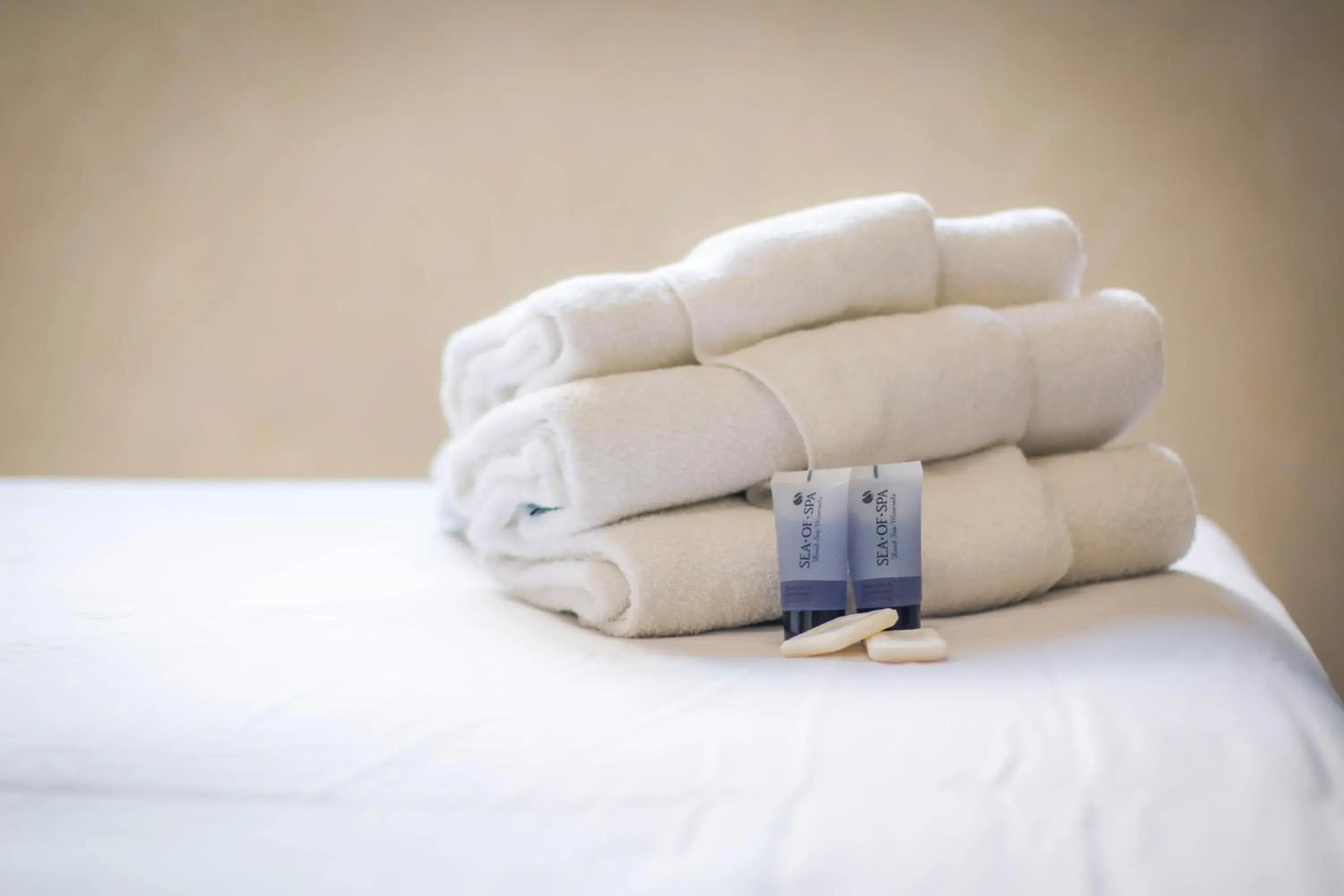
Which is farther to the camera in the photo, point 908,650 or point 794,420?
point 794,420

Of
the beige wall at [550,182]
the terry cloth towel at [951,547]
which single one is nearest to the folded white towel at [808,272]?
the terry cloth towel at [951,547]

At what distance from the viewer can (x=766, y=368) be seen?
85 cm

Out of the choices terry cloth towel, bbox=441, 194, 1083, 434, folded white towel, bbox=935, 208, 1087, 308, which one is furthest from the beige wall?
terry cloth towel, bbox=441, 194, 1083, 434

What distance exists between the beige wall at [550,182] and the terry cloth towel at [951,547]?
95cm

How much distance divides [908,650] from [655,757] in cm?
22

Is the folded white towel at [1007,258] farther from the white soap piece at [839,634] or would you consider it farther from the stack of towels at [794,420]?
the white soap piece at [839,634]

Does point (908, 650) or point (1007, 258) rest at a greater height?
point (1007, 258)

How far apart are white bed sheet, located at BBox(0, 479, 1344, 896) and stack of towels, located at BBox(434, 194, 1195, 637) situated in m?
0.05

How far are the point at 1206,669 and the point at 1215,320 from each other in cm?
129

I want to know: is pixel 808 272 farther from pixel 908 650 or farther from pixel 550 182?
pixel 550 182

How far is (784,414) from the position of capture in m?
0.85

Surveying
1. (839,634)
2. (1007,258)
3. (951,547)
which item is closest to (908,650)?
(839,634)

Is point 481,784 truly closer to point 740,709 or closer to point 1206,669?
point 740,709

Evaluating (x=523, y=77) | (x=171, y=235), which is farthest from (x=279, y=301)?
(x=523, y=77)
